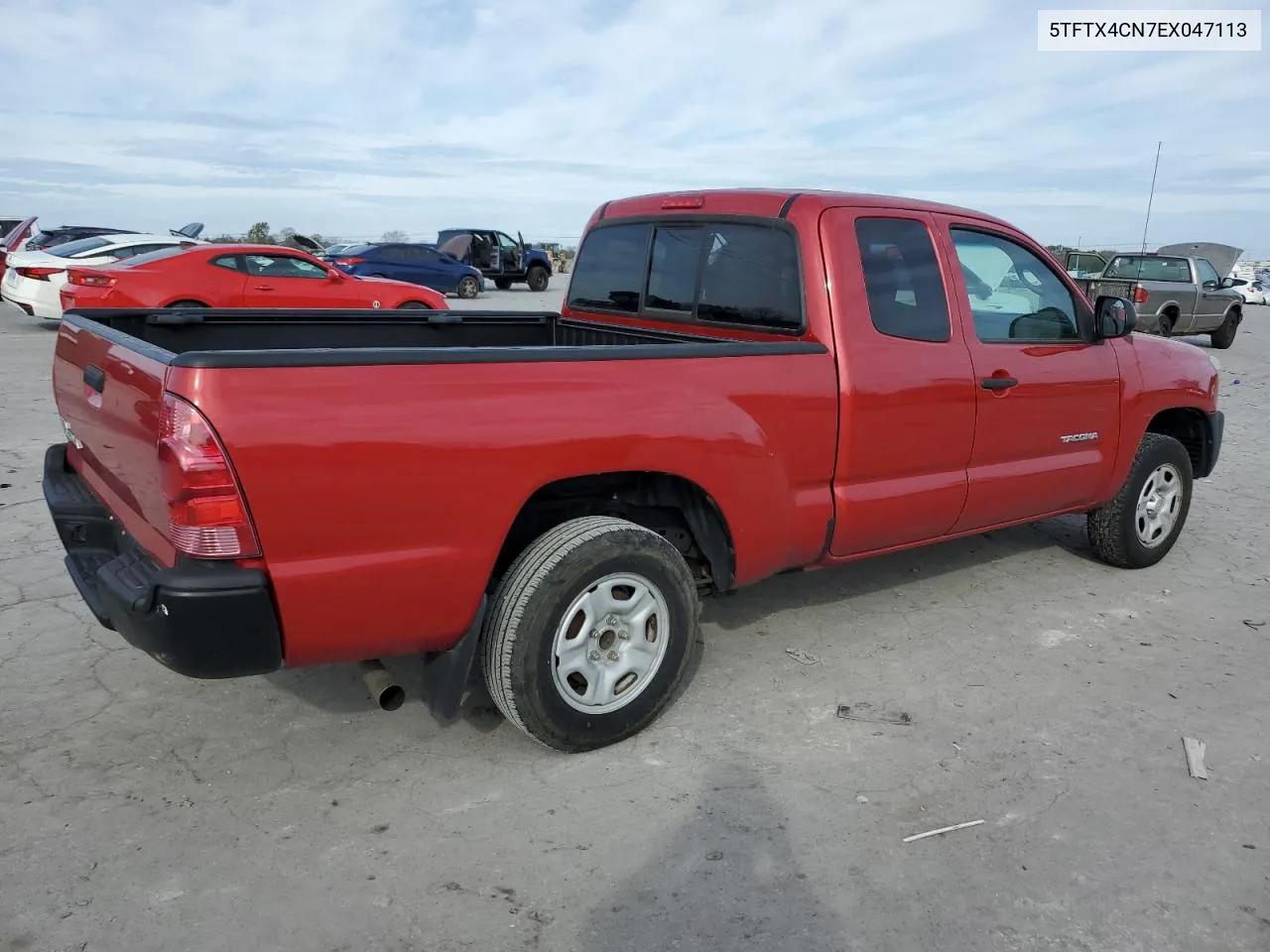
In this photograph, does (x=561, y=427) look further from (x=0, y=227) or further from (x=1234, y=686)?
(x=0, y=227)

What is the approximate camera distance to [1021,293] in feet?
14.8

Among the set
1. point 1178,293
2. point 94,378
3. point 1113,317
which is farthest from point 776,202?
point 1178,293

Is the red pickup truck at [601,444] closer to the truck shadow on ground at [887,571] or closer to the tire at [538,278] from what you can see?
the truck shadow on ground at [887,571]

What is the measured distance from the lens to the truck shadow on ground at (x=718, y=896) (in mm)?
2447

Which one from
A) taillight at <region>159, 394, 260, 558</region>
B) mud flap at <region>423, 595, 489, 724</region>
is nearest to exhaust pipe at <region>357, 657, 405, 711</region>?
mud flap at <region>423, 595, 489, 724</region>

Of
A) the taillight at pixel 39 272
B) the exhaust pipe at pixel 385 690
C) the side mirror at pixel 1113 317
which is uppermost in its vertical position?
the side mirror at pixel 1113 317

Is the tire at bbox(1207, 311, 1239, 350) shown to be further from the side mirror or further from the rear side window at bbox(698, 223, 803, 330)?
the rear side window at bbox(698, 223, 803, 330)

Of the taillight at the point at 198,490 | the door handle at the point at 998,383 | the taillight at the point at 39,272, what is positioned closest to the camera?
the taillight at the point at 198,490

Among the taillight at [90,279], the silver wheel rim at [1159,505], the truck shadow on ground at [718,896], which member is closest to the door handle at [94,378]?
the truck shadow on ground at [718,896]

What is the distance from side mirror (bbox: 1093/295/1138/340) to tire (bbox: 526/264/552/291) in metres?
24.0

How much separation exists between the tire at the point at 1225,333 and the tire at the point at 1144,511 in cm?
1492

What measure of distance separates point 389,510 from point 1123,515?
13.4 ft

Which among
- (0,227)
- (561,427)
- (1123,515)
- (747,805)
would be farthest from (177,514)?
(0,227)

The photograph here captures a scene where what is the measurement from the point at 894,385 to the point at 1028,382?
0.90 meters
